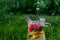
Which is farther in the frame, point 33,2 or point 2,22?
point 33,2

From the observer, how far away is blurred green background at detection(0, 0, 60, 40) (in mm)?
4027

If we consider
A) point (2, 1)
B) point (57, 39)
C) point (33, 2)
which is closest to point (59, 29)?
point (57, 39)

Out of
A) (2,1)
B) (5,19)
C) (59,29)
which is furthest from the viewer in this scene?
(2,1)

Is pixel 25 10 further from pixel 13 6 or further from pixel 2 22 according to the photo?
pixel 2 22

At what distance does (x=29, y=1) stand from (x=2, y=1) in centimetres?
56

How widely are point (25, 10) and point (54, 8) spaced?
511 mm

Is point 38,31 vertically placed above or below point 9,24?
above

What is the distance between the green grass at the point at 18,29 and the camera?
3983 mm

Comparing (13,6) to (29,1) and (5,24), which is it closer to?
(29,1)

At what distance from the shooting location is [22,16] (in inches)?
188

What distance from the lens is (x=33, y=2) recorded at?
511cm

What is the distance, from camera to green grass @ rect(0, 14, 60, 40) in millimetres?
3983

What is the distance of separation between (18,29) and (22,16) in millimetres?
637

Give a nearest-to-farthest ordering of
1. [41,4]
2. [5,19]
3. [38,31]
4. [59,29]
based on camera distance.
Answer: [38,31] → [59,29] → [5,19] → [41,4]
